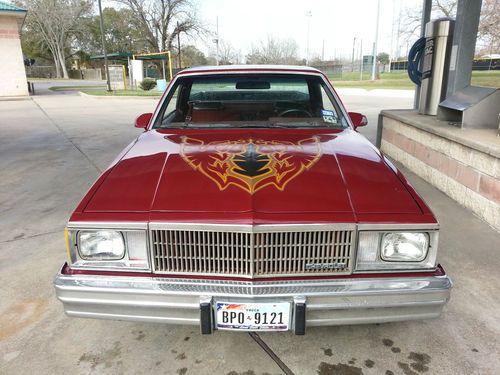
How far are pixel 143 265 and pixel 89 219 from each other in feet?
1.19

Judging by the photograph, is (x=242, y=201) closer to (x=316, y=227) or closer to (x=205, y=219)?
(x=205, y=219)

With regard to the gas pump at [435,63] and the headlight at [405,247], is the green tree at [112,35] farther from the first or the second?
the headlight at [405,247]

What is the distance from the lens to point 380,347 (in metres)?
2.49

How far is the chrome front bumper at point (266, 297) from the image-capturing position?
201 centimetres

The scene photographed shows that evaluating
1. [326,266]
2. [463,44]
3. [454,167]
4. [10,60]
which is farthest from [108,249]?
[10,60]

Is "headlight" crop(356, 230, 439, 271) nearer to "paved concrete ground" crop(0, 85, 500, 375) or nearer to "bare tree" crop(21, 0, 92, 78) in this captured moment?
A: "paved concrete ground" crop(0, 85, 500, 375)

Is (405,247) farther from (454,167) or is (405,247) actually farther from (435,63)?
(435,63)

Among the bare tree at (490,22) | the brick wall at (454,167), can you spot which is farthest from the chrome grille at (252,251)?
the bare tree at (490,22)

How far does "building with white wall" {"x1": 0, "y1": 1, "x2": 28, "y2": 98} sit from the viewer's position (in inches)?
822

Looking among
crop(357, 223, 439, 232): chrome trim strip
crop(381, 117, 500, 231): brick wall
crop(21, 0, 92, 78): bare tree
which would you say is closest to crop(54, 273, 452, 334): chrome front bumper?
crop(357, 223, 439, 232): chrome trim strip

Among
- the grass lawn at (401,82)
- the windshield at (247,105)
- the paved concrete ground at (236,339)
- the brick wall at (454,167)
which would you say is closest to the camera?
the paved concrete ground at (236,339)

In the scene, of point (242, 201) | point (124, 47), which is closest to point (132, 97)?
point (242, 201)

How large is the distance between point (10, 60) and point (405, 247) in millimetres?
24288

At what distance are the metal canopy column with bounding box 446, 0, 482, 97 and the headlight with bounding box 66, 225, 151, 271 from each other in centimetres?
630
